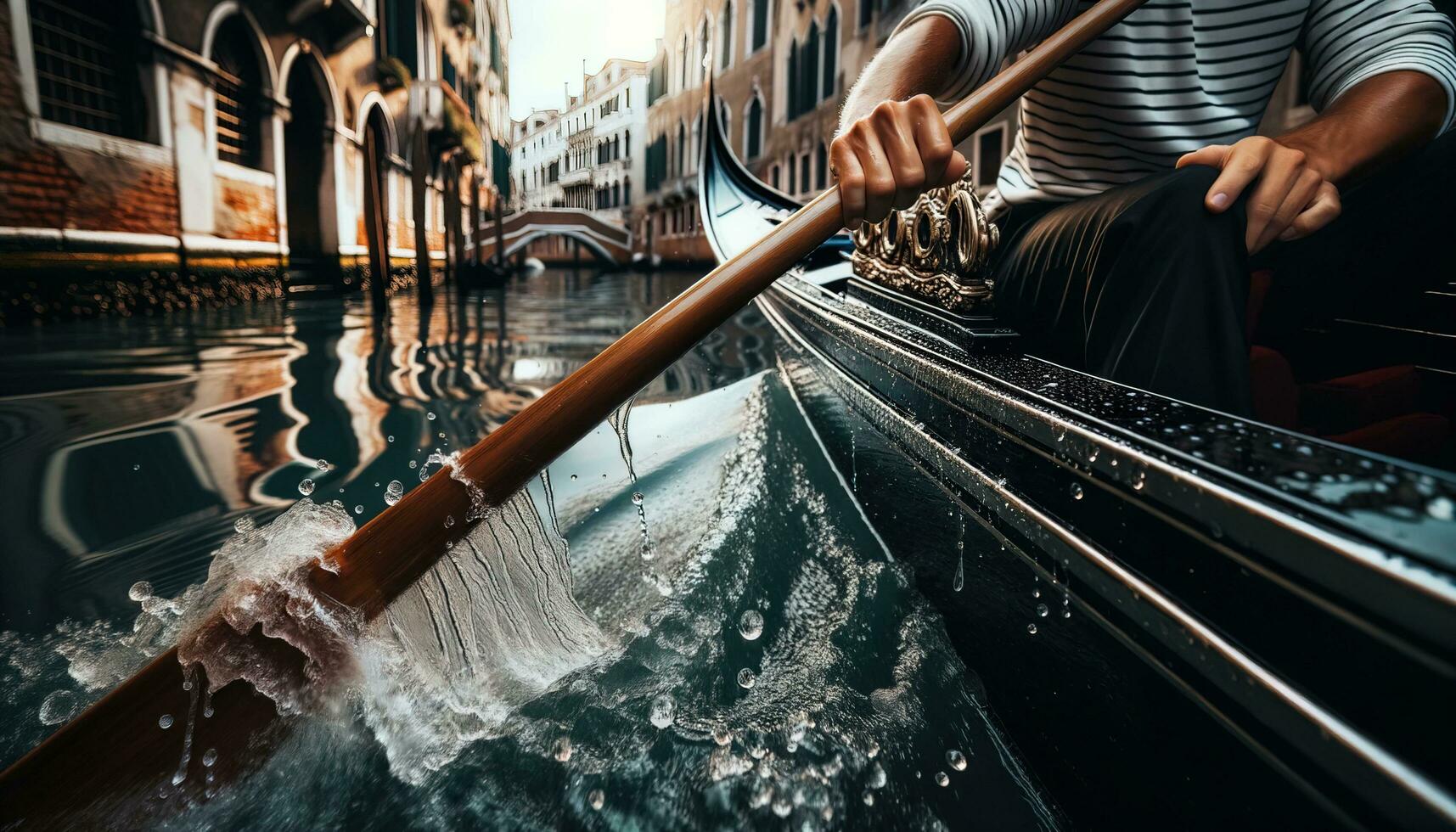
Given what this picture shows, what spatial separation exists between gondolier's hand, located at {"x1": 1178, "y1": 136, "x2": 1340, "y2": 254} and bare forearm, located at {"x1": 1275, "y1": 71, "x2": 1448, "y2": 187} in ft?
0.39

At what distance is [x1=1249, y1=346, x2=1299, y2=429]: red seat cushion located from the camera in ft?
2.11

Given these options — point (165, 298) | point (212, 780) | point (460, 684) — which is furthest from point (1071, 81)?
point (165, 298)

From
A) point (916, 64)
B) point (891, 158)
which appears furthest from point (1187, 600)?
point (916, 64)

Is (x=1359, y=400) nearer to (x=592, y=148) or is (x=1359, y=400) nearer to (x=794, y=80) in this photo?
(x=794, y=80)

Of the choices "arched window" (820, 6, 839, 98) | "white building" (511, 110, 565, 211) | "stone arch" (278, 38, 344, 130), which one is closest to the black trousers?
"arched window" (820, 6, 839, 98)

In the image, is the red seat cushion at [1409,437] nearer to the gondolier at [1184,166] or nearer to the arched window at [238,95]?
the gondolier at [1184,166]

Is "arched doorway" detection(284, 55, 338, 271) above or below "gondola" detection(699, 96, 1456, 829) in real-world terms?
above

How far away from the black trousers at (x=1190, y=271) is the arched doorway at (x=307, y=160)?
2587mm

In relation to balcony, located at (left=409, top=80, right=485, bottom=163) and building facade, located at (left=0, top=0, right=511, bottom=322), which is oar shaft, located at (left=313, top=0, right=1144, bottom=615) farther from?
balcony, located at (left=409, top=80, right=485, bottom=163)

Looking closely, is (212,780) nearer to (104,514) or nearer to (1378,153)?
(104,514)

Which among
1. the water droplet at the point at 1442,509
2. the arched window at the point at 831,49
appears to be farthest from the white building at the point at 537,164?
the water droplet at the point at 1442,509

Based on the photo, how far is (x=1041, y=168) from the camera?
891 millimetres

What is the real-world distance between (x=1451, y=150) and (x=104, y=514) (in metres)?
1.75

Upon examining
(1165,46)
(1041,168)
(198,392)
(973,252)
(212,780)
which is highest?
(1165,46)
